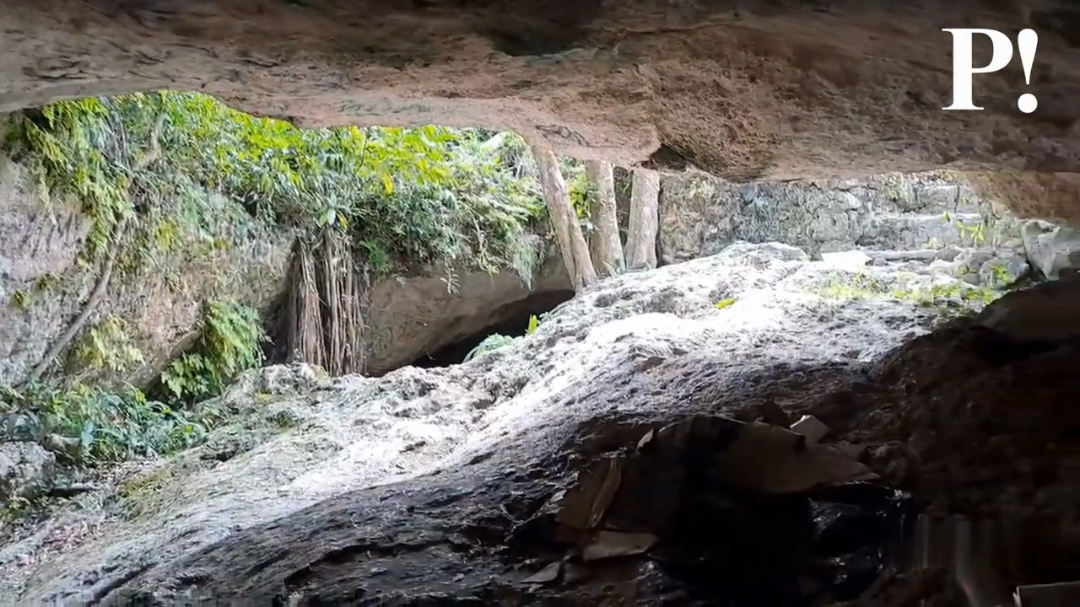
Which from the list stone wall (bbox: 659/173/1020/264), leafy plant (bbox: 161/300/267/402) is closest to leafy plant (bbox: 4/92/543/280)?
leafy plant (bbox: 161/300/267/402)

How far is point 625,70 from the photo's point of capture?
2893 millimetres

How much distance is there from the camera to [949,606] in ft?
5.94

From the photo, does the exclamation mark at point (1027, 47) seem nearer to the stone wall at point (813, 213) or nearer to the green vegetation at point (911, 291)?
the green vegetation at point (911, 291)

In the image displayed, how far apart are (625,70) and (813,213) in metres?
5.39

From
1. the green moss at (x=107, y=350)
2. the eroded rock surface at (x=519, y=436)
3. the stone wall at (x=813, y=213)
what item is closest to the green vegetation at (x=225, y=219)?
the green moss at (x=107, y=350)

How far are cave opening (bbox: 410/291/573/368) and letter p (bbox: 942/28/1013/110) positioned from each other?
5661 millimetres

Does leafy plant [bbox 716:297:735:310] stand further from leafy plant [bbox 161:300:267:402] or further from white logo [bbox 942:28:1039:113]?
leafy plant [bbox 161:300:267:402]

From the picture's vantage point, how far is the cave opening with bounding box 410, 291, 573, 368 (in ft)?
26.0

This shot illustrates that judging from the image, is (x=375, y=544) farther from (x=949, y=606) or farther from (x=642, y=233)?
(x=642, y=233)

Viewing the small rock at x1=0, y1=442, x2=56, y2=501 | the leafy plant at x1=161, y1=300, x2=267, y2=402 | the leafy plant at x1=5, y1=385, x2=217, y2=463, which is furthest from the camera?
the leafy plant at x1=161, y1=300, x2=267, y2=402

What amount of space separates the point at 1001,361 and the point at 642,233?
4970mm

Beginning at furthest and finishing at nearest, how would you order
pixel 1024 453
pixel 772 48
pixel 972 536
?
pixel 772 48, pixel 1024 453, pixel 972 536

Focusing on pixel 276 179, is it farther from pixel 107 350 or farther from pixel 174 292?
pixel 107 350

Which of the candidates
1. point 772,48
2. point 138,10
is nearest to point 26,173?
point 138,10
